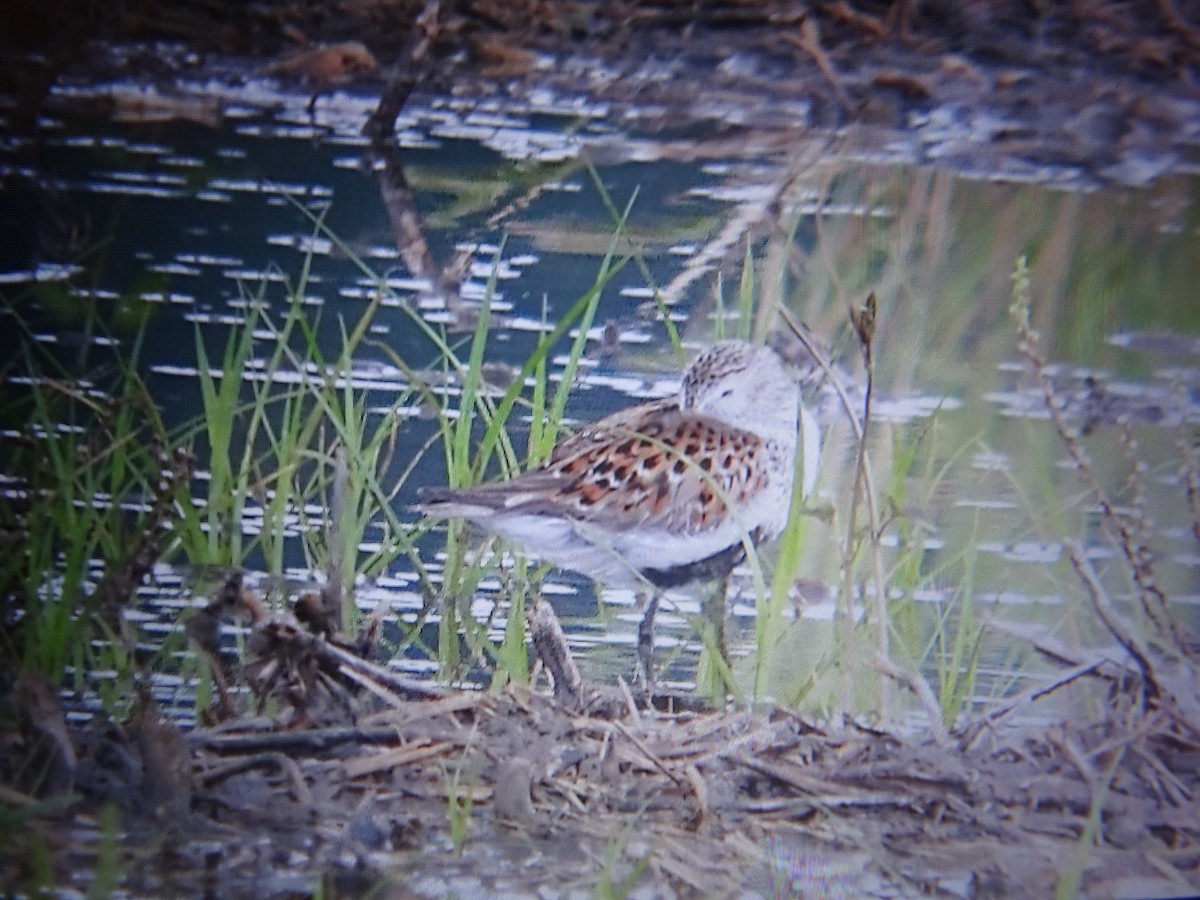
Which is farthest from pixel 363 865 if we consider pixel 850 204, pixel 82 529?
pixel 850 204

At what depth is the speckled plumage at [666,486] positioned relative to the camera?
3.96ft

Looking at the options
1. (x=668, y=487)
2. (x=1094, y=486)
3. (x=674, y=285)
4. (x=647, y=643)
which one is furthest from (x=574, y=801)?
(x=1094, y=486)

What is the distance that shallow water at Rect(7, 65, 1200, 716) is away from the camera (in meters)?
1.22

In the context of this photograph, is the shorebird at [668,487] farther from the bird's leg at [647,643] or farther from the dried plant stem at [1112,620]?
the dried plant stem at [1112,620]

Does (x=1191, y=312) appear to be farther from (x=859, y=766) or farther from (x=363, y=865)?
(x=363, y=865)

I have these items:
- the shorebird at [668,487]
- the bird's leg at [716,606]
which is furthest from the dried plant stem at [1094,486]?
the bird's leg at [716,606]

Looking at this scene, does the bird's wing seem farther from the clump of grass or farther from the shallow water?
the clump of grass

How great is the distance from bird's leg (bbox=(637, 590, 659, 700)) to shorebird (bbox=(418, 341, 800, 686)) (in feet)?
0.08

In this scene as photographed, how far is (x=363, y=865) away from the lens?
1.17m

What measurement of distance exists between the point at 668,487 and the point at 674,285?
0.24 metres

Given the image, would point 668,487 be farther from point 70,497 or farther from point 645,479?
point 70,497

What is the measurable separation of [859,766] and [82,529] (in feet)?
3.06

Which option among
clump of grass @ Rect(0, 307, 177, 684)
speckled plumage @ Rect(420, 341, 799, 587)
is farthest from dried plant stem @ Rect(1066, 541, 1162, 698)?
clump of grass @ Rect(0, 307, 177, 684)

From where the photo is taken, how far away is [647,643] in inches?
50.0
